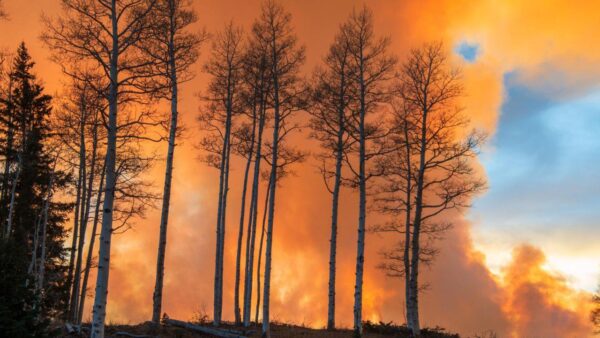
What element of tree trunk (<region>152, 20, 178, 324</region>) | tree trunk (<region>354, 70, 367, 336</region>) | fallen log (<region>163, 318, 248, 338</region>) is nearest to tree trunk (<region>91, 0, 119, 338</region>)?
tree trunk (<region>152, 20, 178, 324</region>)

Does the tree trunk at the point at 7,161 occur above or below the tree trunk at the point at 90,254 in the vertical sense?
above

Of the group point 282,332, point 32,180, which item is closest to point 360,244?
point 282,332

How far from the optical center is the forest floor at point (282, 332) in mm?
18281

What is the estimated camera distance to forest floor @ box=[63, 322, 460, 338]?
18.3 meters

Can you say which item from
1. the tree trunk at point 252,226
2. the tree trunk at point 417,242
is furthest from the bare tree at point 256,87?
the tree trunk at point 417,242

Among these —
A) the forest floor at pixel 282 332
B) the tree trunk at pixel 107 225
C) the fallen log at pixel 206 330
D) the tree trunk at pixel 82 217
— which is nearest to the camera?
the tree trunk at pixel 107 225

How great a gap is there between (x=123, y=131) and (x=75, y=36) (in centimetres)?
939

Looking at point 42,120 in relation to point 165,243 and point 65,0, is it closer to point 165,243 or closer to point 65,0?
point 165,243

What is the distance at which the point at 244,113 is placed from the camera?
2494cm

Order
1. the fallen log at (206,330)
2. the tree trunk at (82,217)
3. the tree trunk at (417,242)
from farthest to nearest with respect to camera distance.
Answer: the tree trunk at (82,217) < the tree trunk at (417,242) < the fallen log at (206,330)

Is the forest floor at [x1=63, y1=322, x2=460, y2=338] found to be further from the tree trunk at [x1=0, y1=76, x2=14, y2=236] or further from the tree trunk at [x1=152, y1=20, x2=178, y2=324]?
the tree trunk at [x1=0, y1=76, x2=14, y2=236]

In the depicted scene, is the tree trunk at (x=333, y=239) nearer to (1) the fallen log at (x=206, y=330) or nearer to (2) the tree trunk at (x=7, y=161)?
(1) the fallen log at (x=206, y=330)

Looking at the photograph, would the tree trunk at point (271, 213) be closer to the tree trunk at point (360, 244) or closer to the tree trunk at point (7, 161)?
the tree trunk at point (360, 244)

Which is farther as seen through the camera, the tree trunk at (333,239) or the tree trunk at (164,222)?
the tree trunk at (333,239)
